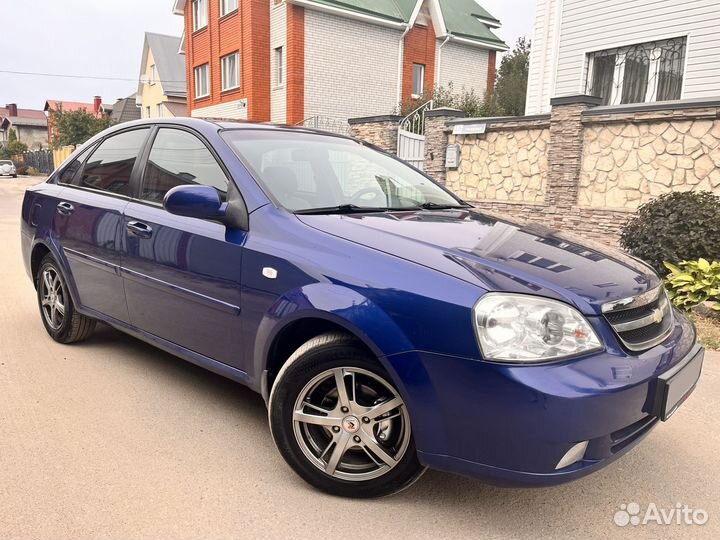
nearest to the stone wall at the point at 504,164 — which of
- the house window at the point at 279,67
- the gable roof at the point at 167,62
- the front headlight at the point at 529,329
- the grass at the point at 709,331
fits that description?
the grass at the point at 709,331

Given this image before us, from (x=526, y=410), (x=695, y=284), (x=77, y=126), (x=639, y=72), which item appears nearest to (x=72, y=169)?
(x=526, y=410)

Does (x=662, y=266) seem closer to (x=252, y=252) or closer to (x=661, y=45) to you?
(x=252, y=252)

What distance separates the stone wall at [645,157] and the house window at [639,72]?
287 centimetres

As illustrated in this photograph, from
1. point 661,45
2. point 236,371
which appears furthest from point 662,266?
point 661,45

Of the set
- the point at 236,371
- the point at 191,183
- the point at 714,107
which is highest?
the point at 714,107

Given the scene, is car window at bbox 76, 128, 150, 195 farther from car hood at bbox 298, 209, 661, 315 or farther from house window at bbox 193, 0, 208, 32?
house window at bbox 193, 0, 208, 32

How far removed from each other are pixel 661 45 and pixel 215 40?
1731 centimetres

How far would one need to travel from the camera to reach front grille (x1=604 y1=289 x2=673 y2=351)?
7.62 ft

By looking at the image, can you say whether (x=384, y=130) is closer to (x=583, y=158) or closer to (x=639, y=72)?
(x=583, y=158)

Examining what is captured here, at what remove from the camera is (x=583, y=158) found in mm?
9234

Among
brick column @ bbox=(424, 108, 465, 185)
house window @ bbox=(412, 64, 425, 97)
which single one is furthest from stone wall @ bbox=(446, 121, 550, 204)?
house window @ bbox=(412, 64, 425, 97)

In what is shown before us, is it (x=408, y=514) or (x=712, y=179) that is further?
(x=712, y=179)

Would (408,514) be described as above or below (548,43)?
below

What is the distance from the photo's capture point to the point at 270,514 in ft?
8.19
